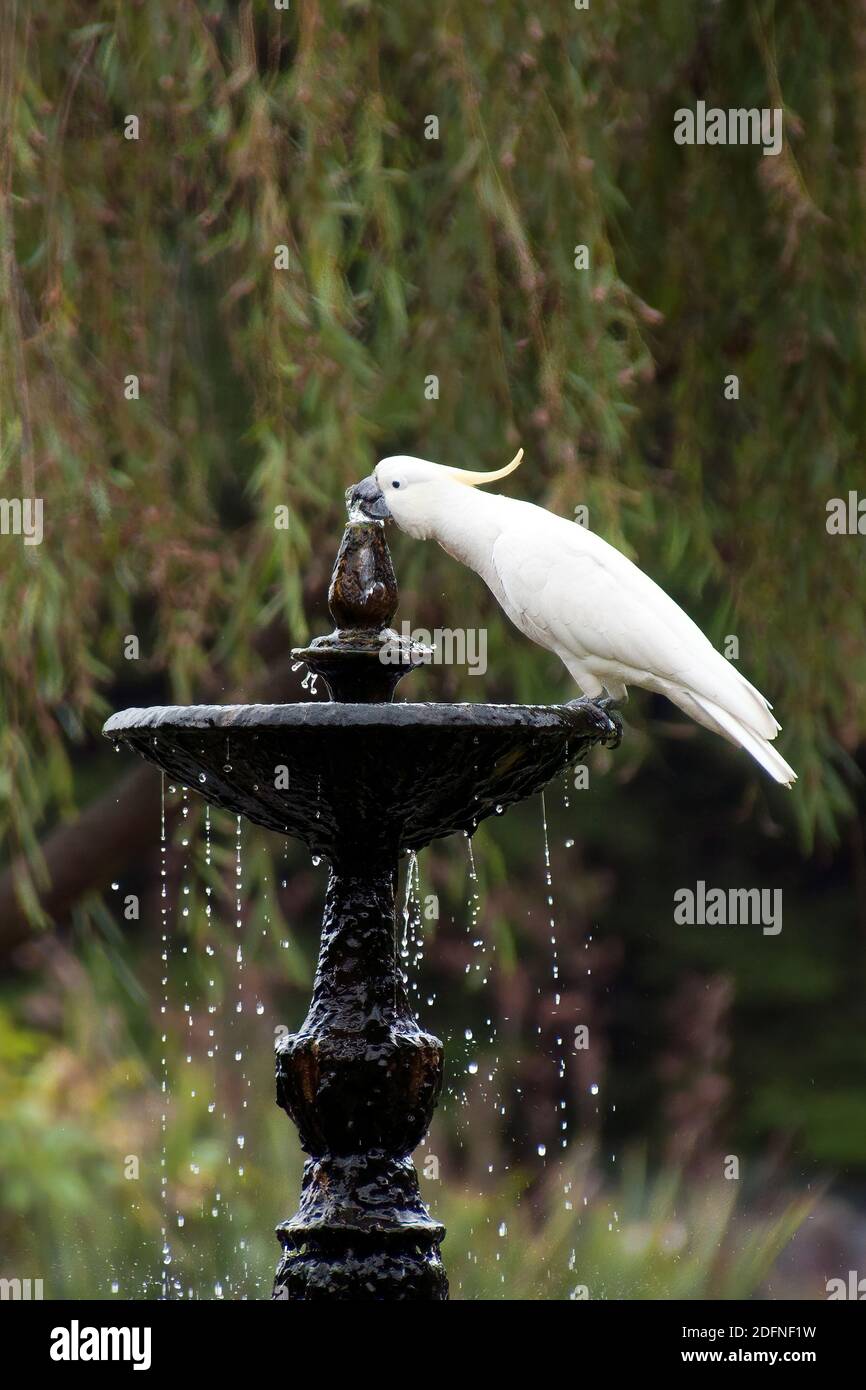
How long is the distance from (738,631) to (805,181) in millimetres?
769

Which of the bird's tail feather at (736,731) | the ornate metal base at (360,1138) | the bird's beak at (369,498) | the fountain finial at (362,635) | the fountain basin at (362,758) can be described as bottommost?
the ornate metal base at (360,1138)

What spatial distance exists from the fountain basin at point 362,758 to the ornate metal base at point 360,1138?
0.61 ft

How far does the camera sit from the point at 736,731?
229 centimetres

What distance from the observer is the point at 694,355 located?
10.6ft

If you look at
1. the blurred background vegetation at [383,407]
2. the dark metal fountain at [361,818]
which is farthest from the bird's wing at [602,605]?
the blurred background vegetation at [383,407]

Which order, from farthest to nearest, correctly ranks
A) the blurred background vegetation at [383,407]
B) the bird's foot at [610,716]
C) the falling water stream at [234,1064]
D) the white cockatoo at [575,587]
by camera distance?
the falling water stream at [234,1064], the blurred background vegetation at [383,407], the white cockatoo at [575,587], the bird's foot at [610,716]

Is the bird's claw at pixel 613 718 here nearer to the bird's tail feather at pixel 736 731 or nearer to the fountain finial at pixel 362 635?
the bird's tail feather at pixel 736 731

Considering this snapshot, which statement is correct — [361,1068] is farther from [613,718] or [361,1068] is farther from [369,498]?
[369,498]

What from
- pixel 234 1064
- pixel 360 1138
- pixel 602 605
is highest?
pixel 602 605

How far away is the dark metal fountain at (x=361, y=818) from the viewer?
1.97 m

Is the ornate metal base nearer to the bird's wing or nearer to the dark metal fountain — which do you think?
the dark metal fountain

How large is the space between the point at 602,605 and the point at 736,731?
0.24m

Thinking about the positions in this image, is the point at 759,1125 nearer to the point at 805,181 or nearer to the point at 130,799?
the point at 130,799

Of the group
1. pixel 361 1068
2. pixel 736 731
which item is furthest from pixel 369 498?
pixel 361 1068
